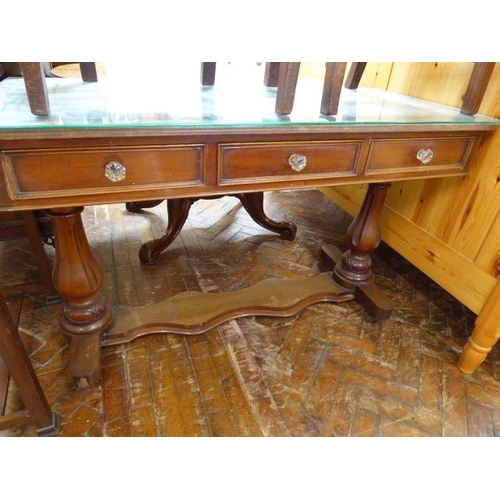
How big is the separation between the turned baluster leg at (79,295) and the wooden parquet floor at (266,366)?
0.09 metres

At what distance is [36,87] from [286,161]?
0.65 m

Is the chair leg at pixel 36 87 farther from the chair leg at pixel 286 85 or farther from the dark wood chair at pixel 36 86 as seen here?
the chair leg at pixel 286 85

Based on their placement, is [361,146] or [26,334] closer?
[361,146]

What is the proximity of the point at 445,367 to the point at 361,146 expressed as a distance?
0.94 meters

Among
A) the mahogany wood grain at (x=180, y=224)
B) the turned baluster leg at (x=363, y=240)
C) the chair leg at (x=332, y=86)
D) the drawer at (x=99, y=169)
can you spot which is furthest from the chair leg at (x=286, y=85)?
the mahogany wood grain at (x=180, y=224)

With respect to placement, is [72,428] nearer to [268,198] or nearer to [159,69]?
[159,69]

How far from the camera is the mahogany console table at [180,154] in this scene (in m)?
0.88

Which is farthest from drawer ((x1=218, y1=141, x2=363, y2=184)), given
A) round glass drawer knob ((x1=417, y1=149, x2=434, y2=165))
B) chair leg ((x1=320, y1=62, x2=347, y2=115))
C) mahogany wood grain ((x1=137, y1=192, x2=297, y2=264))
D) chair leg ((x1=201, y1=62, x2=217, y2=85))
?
mahogany wood grain ((x1=137, y1=192, x2=297, y2=264))

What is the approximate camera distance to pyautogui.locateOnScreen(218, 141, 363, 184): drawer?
103cm

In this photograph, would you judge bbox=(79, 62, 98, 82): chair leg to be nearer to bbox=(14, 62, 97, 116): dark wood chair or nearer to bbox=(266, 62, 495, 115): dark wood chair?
bbox=(14, 62, 97, 116): dark wood chair

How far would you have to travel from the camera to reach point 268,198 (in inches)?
109

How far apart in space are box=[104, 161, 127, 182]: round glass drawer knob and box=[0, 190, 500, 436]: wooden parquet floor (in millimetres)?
746

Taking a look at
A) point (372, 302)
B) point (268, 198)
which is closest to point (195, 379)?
point (372, 302)

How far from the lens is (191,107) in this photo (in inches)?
41.7
